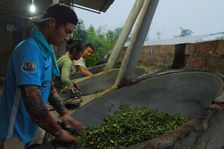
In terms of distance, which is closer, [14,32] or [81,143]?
[81,143]

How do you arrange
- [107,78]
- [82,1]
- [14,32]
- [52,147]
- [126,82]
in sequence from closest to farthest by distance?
[52,147] → [126,82] → [107,78] → [82,1] → [14,32]

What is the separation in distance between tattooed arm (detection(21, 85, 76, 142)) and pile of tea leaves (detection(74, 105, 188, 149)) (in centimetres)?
47

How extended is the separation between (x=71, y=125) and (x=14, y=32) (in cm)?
908

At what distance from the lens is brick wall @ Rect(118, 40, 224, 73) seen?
3129 mm

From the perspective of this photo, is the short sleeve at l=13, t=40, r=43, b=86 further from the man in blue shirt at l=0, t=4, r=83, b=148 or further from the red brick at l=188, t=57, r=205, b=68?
the red brick at l=188, t=57, r=205, b=68

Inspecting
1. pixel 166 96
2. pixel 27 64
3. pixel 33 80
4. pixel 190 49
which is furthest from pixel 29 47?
pixel 190 49

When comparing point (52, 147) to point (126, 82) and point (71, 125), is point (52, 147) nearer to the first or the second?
point (71, 125)

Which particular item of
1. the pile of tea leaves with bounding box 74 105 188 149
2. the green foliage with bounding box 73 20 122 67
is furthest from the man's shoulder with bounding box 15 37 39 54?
the green foliage with bounding box 73 20 122 67

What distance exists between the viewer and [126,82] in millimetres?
3789

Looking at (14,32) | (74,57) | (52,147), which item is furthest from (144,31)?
(14,32)

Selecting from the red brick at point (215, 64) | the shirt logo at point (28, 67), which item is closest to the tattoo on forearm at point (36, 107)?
the shirt logo at point (28, 67)

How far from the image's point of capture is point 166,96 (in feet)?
10.1

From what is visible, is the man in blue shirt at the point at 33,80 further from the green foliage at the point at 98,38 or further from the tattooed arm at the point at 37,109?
the green foliage at the point at 98,38

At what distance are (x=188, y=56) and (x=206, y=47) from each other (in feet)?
1.43
